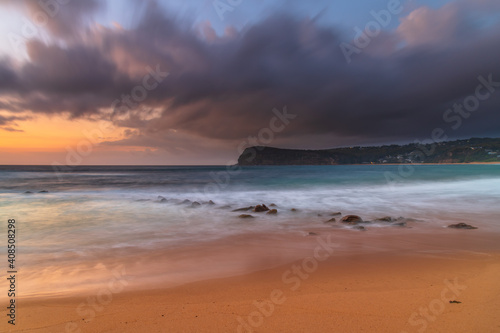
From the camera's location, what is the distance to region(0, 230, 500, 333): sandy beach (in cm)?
312

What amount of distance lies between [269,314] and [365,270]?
282 cm

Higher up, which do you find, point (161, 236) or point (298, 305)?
point (298, 305)

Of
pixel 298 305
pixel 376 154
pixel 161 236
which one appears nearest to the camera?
pixel 298 305

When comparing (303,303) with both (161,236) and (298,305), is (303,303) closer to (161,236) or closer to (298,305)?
(298,305)

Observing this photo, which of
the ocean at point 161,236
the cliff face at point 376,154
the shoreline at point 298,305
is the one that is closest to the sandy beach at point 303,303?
the shoreline at point 298,305

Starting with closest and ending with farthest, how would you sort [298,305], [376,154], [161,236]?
[298,305], [161,236], [376,154]

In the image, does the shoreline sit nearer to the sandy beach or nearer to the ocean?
the sandy beach

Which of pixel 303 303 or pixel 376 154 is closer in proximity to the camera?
pixel 303 303

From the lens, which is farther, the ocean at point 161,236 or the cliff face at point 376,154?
the cliff face at point 376,154

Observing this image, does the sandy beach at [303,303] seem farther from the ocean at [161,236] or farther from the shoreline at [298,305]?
the ocean at [161,236]

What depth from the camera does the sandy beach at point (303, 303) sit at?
10.2 feet

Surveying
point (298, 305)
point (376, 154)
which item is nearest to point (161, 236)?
point (298, 305)

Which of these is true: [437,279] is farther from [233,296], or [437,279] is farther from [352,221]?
[352,221]

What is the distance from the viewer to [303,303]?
3648 mm
